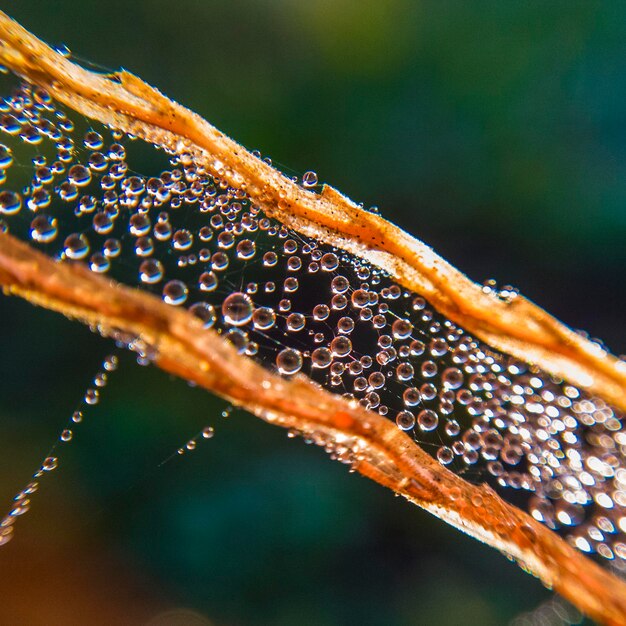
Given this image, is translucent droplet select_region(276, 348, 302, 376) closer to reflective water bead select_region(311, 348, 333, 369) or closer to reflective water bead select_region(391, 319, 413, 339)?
reflective water bead select_region(311, 348, 333, 369)

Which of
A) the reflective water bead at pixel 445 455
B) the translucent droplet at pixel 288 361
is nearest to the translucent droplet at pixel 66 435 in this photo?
the translucent droplet at pixel 288 361

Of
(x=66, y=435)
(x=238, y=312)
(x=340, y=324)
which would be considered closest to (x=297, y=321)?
(x=340, y=324)

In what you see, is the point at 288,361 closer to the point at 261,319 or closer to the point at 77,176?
the point at 261,319

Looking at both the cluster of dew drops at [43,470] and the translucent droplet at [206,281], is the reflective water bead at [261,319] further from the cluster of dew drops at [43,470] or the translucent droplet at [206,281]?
the cluster of dew drops at [43,470]

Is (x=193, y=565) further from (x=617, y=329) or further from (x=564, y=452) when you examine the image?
(x=617, y=329)

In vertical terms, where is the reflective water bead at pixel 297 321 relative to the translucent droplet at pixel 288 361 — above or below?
above

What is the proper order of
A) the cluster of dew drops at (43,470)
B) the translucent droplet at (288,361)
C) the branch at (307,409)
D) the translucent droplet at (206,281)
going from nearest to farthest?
the branch at (307,409) → the translucent droplet at (288,361) → the translucent droplet at (206,281) → the cluster of dew drops at (43,470)
